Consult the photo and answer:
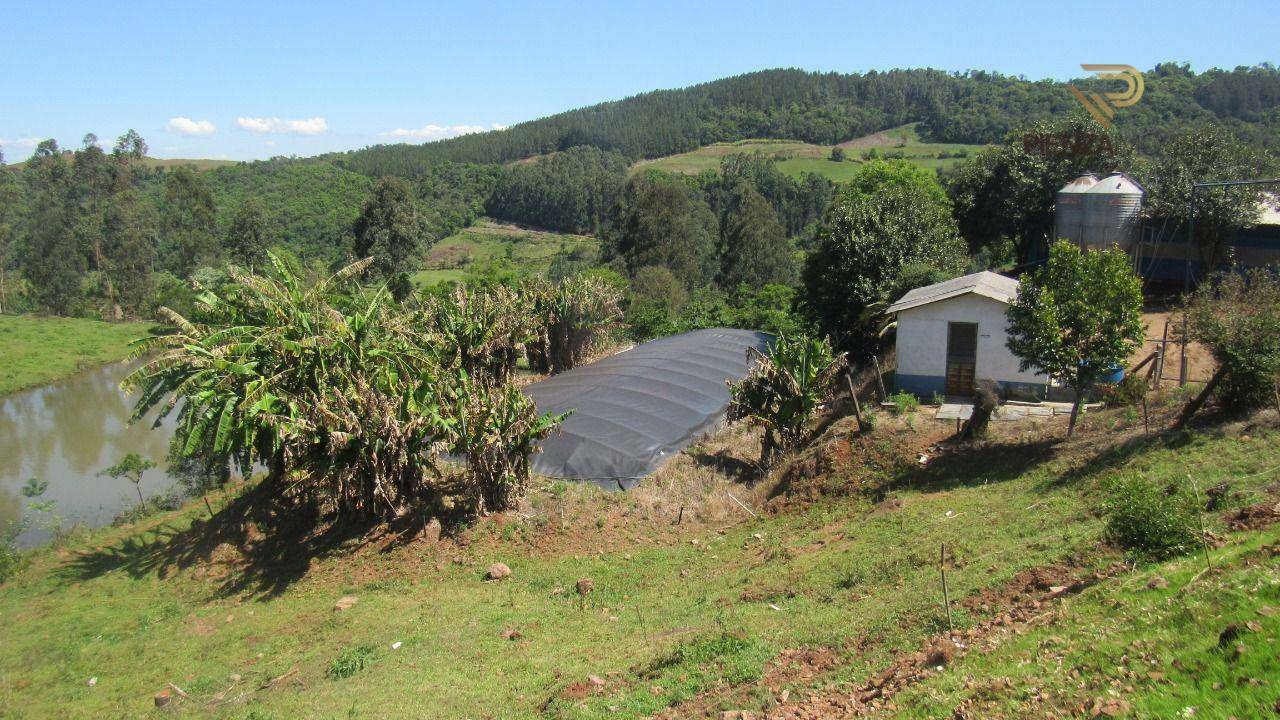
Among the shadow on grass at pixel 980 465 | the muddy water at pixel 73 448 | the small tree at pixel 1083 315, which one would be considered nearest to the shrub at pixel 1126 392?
the small tree at pixel 1083 315

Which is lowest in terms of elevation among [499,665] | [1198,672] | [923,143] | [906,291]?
[499,665]

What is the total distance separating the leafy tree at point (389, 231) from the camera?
152 feet

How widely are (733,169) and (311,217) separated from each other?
50.2m

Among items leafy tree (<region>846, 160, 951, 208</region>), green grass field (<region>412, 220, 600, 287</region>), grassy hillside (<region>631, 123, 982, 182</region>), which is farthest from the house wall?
grassy hillside (<region>631, 123, 982, 182</region>)

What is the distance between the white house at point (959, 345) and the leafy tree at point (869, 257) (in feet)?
16.9

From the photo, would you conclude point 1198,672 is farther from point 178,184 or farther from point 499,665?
point 178,184

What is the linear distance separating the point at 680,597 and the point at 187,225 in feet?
236

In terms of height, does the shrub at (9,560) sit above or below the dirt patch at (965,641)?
below

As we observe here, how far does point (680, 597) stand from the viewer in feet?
37.9

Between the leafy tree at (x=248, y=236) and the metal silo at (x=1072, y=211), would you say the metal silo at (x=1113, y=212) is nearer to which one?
the metal silo at (x=1072, y=211)

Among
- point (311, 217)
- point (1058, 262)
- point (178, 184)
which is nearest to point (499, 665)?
point (1058, 262)

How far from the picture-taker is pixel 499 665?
31.4ft

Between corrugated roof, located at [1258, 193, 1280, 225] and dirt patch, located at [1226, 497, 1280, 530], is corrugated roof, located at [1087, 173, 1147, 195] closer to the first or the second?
corrugated roof, located at [1258, 193, 1280, 225]

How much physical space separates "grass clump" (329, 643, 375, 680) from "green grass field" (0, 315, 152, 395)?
4037 cm
